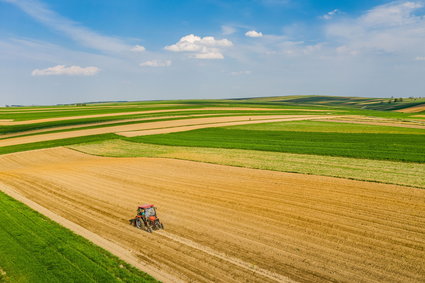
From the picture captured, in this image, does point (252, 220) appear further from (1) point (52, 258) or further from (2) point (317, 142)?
(2) point (317, 142)

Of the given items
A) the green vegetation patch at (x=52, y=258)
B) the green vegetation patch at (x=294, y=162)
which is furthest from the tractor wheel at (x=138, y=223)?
the green vegetation patch at (x=294, y=162)

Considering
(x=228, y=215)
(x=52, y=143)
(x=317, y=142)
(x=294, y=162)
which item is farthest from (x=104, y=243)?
(x=52, y=143)

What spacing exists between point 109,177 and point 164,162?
6.85 metres

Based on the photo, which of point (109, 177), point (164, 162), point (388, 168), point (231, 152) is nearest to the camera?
point (388, 168)

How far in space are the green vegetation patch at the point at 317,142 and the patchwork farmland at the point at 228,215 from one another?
28cm

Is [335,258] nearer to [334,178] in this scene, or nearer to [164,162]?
[334,178]

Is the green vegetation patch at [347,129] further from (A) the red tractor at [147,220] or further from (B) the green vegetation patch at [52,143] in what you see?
(A) the red tractor at [147,220]

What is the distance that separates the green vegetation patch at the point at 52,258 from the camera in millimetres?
12273

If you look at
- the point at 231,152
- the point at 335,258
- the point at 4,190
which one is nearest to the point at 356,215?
the point at 335,258

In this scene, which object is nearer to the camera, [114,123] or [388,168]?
[388,168]

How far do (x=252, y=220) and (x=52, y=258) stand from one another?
406 inches

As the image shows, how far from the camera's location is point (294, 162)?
29906 mm

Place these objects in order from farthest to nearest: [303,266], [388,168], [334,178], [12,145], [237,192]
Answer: [12,145], [388,168], [334,178], [237,192], [303,266]

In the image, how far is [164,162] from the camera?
33844mm
